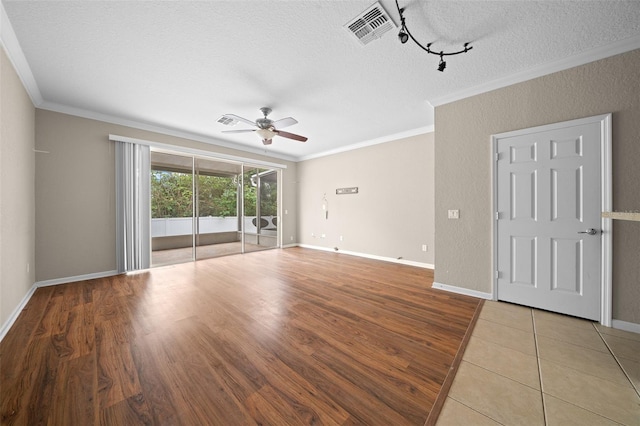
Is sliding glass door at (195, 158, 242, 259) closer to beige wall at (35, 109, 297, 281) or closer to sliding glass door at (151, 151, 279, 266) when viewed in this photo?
sliding glass door at (151, 151, 279, 266)

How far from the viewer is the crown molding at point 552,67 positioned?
2.25 metres

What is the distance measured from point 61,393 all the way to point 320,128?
474 centimetres

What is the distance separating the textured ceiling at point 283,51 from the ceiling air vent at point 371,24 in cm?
5

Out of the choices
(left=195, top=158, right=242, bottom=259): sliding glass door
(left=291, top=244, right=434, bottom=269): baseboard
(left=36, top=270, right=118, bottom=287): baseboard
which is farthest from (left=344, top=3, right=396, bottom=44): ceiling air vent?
(left=36, top=270, right=118, bottom=287): baseboard

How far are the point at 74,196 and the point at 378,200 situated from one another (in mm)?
5787

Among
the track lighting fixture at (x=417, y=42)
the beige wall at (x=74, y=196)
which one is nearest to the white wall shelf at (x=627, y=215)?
the track lighting fixture at (x=417, y=42)

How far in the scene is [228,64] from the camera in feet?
8.59

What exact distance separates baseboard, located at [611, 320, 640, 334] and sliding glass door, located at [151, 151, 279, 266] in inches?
246

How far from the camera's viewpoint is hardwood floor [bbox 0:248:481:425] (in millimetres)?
1345

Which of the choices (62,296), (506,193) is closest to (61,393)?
(62,296)

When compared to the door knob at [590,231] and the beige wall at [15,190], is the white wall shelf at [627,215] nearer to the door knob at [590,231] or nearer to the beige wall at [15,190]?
the door knob at [590,231]

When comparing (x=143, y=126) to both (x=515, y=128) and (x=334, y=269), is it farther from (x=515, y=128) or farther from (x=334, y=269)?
(x=515, y=128)

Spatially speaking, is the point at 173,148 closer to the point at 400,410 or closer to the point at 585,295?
the point at 400,410

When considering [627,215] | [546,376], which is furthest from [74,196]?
[627,215]
